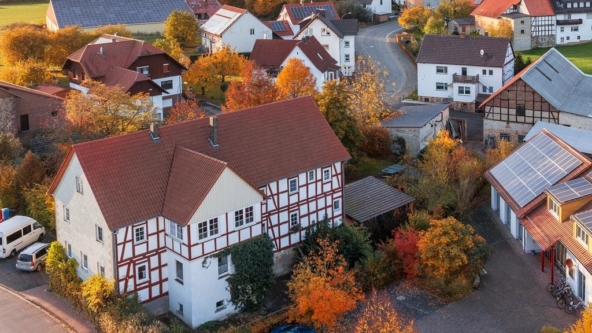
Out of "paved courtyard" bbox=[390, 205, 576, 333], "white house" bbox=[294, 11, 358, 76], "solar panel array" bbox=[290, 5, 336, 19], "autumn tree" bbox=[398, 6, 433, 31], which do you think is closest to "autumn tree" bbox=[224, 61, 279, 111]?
"paved courtyard" bbox=[390, 205, 576, 333]

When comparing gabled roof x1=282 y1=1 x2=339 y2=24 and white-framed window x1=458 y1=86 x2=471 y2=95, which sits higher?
gabled roof x1=282 y1=1 x2=339 y2=24

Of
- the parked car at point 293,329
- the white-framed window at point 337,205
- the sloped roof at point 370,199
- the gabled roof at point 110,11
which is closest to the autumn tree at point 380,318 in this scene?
the parked car at point 293,329

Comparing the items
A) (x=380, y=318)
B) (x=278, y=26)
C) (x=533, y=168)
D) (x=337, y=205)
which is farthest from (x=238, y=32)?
(x=380, y=318)

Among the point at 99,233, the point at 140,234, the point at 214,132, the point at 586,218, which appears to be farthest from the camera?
the point at 214,132

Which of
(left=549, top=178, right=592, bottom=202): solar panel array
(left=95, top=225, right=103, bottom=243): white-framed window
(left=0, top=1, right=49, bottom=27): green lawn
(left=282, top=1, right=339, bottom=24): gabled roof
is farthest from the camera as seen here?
(left=0, top=1, right=49, bottom=27): green lawn

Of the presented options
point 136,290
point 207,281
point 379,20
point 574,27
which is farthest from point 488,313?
point 379,20

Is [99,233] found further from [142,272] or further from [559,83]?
[559,83]

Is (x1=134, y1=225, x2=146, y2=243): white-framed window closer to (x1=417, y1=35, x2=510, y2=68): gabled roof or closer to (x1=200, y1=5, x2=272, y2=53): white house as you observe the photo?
(x1=417, y1=35, x2=510, y2=68): gabled roof
